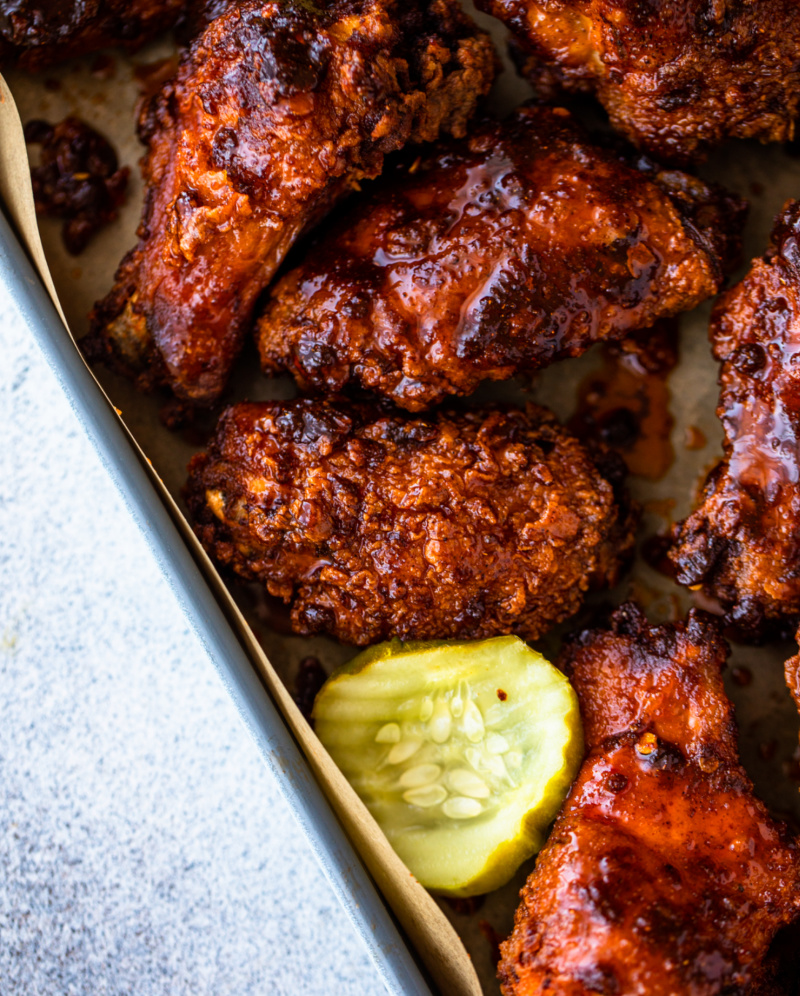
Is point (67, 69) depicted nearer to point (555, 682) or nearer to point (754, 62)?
point (754, 62)

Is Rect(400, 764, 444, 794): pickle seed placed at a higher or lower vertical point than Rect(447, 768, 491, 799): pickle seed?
higher

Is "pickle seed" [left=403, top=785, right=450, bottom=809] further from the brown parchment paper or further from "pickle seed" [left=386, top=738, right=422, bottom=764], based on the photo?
the brown parchment paper

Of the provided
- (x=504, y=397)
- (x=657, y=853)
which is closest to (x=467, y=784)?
(x=657, y=853)

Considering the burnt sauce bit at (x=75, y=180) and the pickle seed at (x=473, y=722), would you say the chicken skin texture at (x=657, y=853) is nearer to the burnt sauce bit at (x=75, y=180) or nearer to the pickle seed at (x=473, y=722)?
the pickle seed at (x=473, y=722)

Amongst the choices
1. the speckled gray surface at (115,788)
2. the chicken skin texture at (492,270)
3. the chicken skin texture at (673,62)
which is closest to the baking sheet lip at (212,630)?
the chicken skin texture at (492,270)

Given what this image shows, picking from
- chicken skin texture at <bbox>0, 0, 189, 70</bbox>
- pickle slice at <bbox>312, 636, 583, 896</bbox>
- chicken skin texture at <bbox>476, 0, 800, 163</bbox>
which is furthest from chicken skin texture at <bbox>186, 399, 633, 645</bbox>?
chicken skin texture at <bbox>0, 0, 189, 70</bbox>
